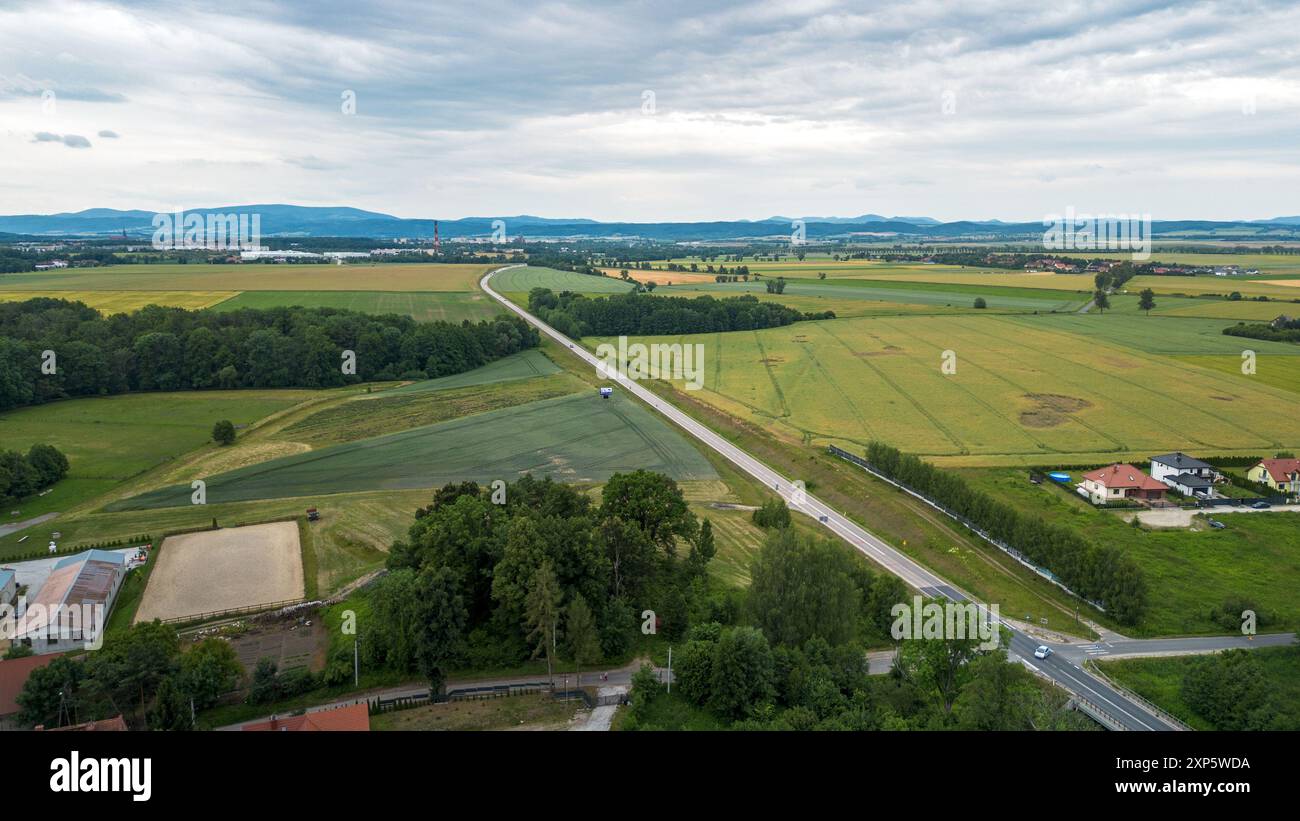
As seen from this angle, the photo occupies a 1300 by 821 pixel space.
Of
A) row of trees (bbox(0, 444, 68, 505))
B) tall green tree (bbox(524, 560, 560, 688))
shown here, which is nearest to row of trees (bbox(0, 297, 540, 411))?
row of trees (bbox(0, 444, 68, 505))

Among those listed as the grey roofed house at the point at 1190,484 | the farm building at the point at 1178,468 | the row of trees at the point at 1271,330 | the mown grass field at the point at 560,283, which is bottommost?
the grey roofed house at the point at 1190,484

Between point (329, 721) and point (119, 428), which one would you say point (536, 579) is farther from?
point (119, 428)

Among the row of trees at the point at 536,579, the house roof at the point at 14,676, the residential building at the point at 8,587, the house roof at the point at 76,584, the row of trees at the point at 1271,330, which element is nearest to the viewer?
the house roof at the point at 14,676

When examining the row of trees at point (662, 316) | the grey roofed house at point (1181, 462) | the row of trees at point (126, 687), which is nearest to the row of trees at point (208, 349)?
the row of trees at point (662, 316)

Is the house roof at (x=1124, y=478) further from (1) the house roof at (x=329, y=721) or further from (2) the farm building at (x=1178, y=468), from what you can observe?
(1) the house roof at (x=329, y=721)

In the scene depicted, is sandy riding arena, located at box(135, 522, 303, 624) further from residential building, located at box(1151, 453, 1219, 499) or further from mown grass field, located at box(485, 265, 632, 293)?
mown grass field, located at box(485, 265, 632, 293)

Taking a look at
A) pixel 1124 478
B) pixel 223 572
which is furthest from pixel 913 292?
pixel 223 572

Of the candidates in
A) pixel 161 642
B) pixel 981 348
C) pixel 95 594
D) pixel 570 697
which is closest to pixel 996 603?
pixel 570 697
